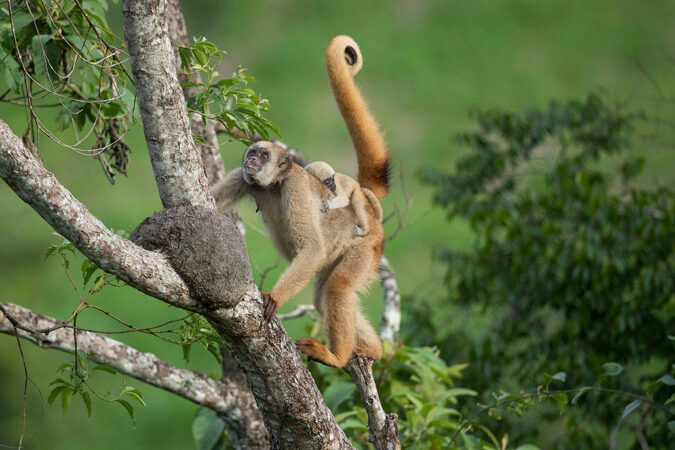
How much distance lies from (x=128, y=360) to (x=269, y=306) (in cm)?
110

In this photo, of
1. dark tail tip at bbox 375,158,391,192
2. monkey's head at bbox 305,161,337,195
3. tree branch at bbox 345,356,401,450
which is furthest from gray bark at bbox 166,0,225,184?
tree branch at bbox 345,356,401,450

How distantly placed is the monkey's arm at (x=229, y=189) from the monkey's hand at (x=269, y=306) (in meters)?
0.83

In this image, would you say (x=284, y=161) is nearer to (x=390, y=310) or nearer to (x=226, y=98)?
(x=226, y=98)

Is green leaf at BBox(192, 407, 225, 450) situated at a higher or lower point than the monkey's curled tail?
lower

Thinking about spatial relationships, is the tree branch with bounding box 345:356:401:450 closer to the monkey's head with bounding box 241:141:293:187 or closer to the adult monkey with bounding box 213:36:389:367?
the adult monkey with bounding box 213:36:389:367

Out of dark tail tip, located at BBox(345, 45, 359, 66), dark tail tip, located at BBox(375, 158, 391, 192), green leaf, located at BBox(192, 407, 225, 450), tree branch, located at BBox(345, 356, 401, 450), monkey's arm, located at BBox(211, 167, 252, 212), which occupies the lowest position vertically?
tree branch, located at BBox(345, 356, 401, 450)

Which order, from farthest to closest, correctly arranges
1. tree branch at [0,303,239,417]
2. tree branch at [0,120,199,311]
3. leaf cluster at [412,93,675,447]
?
leaf cluster at [412,93,675,447], tree branch at [0,303,239,417], tree branch at [0,120,199,311]

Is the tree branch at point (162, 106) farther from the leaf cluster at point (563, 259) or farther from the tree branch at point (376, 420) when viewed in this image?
the leaf cluster at point (563, 259)

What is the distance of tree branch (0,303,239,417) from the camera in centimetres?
369

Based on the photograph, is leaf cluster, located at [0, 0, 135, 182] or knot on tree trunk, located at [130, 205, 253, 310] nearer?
knot on tree trunk, located at [130, 205, 253, 310]

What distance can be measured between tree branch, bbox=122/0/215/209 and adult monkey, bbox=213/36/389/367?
3.00 feet

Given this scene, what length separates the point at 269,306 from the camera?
3246 millimetres

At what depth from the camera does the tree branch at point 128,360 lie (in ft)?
12.1

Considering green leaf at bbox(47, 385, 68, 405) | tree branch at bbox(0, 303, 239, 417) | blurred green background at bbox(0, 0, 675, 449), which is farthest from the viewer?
blurred green background at bbox(0, 0, 675, 449)
